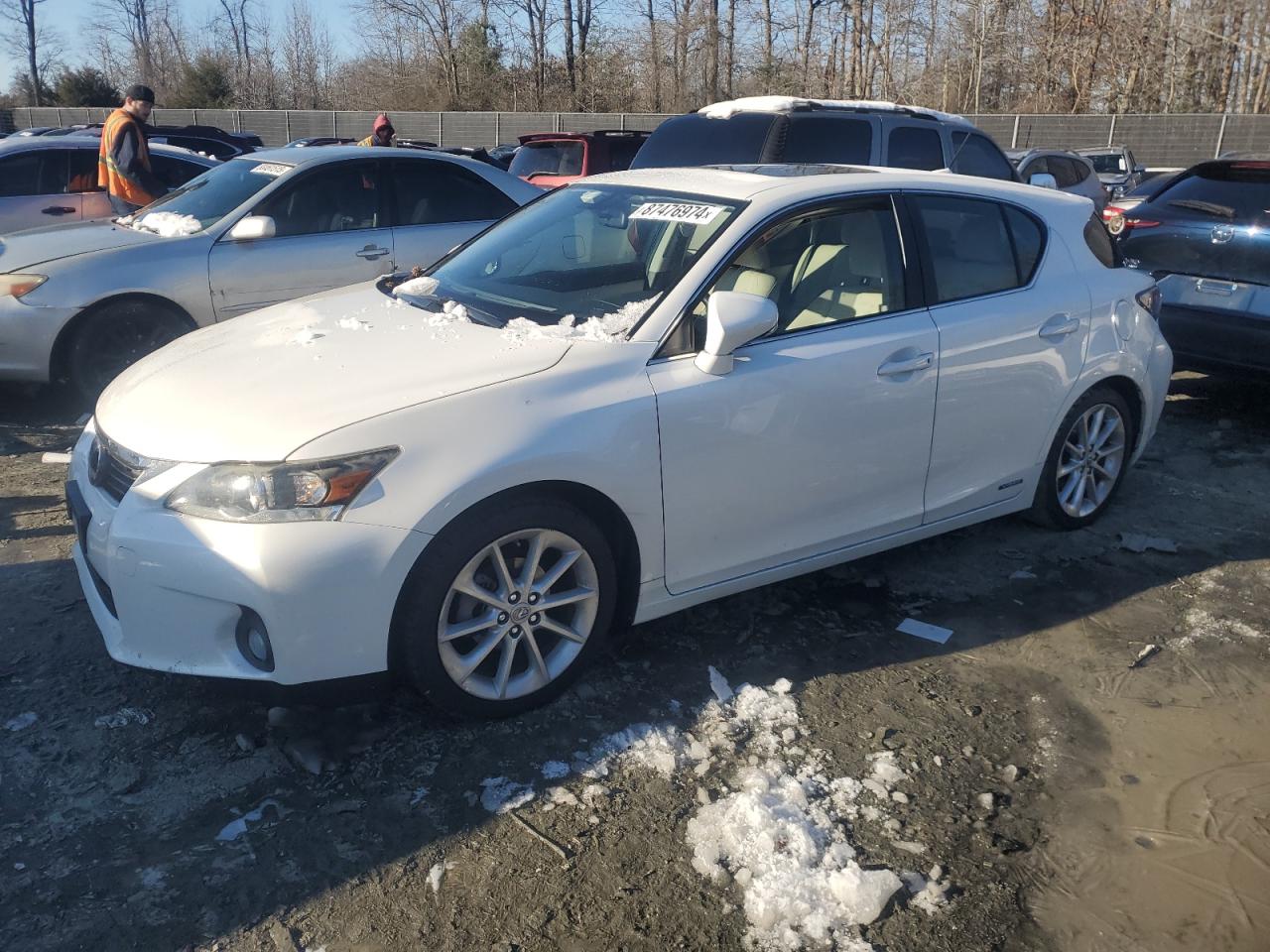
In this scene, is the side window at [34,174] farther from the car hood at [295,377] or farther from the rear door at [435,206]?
the car hood at [295,377]

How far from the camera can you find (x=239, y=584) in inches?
114

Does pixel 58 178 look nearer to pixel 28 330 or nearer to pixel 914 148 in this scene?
pixel 28 330

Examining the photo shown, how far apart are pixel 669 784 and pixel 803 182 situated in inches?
88.2

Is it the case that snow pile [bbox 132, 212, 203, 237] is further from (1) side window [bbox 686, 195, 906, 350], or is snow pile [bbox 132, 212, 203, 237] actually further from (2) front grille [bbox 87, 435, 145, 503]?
(1) side window [bbox 686, 195, 906, 350]

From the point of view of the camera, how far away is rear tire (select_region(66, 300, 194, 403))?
6340mm

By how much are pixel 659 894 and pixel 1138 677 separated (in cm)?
208

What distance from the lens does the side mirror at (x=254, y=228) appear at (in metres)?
6.43

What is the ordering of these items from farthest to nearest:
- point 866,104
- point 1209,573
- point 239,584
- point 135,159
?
point 866,104, point 135,159, point 1209,573, point 239,584

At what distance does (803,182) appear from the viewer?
13.2 feet

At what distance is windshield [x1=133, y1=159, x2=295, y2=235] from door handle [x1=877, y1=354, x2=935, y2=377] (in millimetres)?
4595

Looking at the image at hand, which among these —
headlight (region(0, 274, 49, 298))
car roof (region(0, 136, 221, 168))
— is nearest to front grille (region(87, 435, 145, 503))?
headlight (region(0, 274, 49, 298))

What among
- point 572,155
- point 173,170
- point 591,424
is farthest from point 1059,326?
point 572,155

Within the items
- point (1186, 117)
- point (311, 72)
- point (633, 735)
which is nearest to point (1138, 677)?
point (633, 735)

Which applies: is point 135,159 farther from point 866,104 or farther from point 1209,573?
point 1209,573
